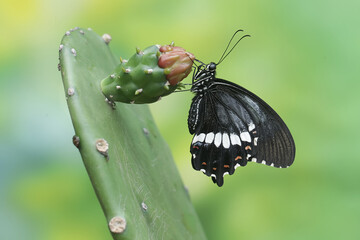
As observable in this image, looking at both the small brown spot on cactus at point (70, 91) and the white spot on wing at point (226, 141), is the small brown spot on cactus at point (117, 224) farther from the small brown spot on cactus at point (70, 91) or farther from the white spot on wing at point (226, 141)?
the white spot on wing at point (226, 141)

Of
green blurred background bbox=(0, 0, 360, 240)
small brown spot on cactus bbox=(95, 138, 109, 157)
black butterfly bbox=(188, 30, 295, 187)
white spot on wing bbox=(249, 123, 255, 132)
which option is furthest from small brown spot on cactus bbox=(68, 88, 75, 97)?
green blurred background bbox=(0, 0, 360, 240)

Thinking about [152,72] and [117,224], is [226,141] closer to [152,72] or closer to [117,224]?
[152,72]

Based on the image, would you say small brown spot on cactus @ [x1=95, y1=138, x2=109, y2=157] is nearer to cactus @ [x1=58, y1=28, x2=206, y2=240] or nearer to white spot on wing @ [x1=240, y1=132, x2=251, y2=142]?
cactus @ [x1=58, y1=28, x2=206, y2=240]

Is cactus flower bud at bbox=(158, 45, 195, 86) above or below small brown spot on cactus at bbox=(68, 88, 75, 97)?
above

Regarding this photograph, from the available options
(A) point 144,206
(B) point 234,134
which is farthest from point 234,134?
(A) point 144,206
